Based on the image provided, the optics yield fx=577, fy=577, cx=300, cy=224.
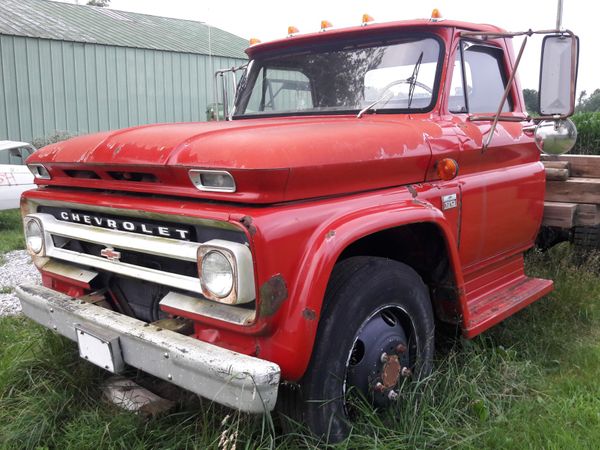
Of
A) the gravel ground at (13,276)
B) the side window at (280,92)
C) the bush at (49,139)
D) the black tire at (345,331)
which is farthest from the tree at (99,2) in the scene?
the black tire at (345,331)

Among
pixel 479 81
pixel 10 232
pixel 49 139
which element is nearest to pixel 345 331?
pixel 479 81

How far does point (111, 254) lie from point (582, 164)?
3.88m

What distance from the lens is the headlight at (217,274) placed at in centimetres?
209

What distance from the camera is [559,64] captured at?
2.75 m

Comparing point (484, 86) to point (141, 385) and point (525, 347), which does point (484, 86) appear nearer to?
point (525, 347)

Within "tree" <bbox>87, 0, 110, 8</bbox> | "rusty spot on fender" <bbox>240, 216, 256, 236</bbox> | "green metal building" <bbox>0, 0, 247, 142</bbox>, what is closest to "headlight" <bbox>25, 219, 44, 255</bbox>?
"rusty spot on fender" <bbox>240, 216, 256, 236</bbox>

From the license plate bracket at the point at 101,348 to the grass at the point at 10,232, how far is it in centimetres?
471

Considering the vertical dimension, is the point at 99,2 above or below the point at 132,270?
above

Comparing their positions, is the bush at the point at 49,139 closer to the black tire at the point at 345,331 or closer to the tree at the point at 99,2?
the black tire at the point at 345,331

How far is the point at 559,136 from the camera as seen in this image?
3064 mm

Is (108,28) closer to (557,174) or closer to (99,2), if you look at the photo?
(557,174)

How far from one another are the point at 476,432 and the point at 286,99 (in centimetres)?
225

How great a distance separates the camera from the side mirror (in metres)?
2.74

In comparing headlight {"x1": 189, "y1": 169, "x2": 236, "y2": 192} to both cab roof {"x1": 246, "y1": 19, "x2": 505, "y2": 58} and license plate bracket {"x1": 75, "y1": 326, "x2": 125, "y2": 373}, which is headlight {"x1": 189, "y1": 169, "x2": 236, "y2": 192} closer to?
license plate bracket {"x1": 75, "y1": 326, "x2": 125, "y2": 373}
